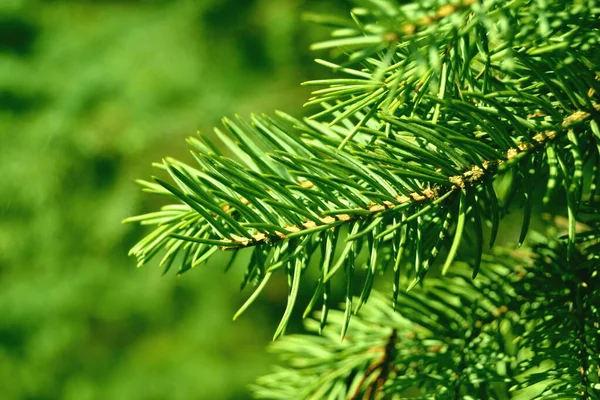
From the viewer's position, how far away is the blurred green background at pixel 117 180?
1.49m

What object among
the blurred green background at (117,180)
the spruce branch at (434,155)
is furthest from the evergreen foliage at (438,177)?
the blurred green background at (117,180)

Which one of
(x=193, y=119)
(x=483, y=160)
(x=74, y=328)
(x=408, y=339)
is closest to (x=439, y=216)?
(x=483, y=160)

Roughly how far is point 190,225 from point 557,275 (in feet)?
0.80

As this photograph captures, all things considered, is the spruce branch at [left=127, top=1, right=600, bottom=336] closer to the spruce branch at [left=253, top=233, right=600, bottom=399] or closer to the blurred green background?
the spruce branch at [left=253, top=233, right=600, bottom=399]

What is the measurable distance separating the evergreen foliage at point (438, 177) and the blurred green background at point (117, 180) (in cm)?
112

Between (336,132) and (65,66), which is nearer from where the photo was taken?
(336,132)

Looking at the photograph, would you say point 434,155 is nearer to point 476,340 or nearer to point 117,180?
point 476,340

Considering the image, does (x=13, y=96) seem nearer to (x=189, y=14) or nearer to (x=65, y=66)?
(x=65, y=66)

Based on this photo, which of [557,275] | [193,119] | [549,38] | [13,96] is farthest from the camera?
[13,96]

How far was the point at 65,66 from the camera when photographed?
1638 millimetres

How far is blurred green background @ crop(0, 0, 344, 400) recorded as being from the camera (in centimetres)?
149

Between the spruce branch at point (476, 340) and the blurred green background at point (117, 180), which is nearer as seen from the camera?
the spruce branch at point (476, 340)

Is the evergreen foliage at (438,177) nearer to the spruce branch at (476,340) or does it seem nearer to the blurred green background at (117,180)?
the spruce branch at (476,340)

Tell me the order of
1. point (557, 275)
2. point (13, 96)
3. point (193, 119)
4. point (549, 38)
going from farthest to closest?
1. point (13, 96)
2. point (193, 119)
3. point (557, 275)
4. point (549, 38)
